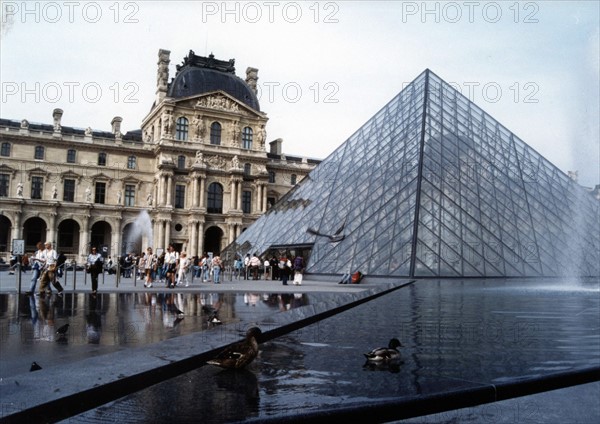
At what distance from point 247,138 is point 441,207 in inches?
1480

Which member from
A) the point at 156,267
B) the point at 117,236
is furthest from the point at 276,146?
the point at 156,267

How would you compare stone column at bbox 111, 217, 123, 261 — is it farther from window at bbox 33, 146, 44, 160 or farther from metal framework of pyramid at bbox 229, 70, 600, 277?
metal framework of pyramid at bbox 229, 70, 600, 277

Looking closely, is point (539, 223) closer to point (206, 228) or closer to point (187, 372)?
point (187, 372)

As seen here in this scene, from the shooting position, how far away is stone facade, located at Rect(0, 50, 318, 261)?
47.6m

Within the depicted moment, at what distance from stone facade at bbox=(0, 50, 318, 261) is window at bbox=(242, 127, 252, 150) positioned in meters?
0.10

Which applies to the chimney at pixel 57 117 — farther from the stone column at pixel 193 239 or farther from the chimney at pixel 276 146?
the chimney at pixel 276 146

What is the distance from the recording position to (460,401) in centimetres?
287

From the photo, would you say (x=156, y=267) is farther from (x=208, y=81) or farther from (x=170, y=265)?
(x=208, y=81)

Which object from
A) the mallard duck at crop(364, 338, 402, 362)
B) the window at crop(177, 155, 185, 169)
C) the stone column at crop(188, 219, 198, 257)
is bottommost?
the mallard duck at crop(364, 338, 402, 362)

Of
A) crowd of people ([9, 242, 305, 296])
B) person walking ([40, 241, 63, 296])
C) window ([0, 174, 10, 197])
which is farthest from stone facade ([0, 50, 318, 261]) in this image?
person walking ([40, 241, 63, 296])

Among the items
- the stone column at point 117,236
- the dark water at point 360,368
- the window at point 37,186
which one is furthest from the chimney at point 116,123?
the dark water at point 360,368

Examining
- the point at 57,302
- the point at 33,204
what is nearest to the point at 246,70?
the point at 33,204

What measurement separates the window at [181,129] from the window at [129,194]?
646 cm

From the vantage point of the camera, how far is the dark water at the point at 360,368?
104 inches
